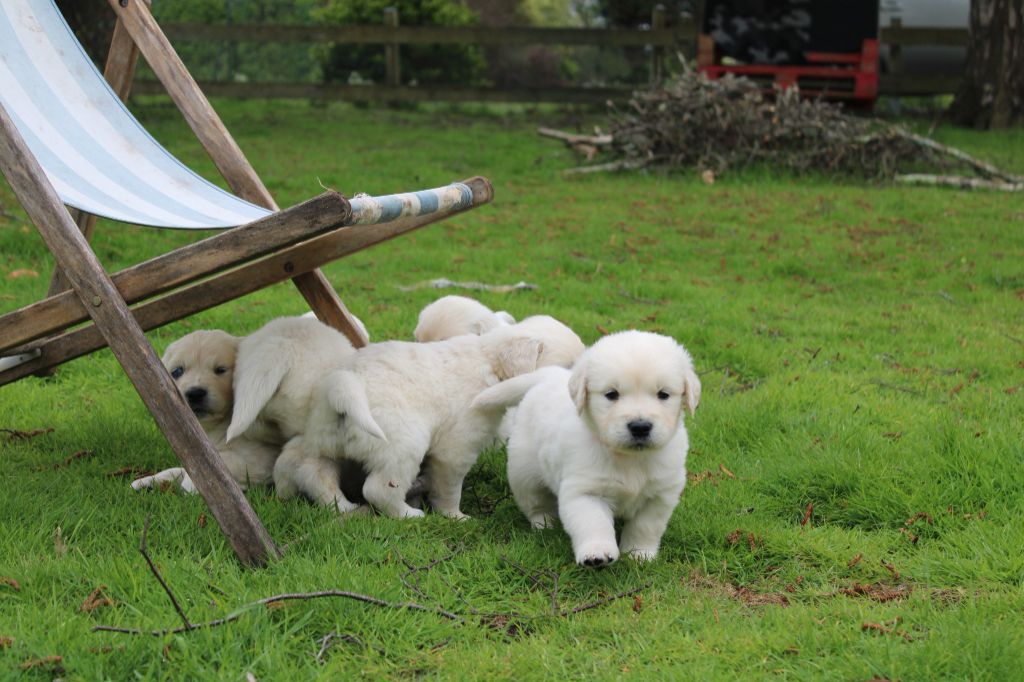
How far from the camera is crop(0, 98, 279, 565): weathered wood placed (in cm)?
A: 300

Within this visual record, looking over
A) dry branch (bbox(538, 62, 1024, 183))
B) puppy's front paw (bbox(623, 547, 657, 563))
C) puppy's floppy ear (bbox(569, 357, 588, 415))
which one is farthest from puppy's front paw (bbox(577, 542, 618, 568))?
dry branch (bbox(538, 62, 1024, 183))

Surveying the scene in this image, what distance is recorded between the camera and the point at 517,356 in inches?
153

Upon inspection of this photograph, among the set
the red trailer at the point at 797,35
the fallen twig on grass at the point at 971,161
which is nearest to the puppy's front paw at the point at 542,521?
the fallen twig on grass at the point at 971,161

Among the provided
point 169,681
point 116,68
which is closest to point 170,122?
point 116,68

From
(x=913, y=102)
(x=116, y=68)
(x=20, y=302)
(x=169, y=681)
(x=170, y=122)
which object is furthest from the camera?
(x=913, y=102)

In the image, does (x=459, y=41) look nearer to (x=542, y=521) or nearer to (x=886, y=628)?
(x=542, y=521)

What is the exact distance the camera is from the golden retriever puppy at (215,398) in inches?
148

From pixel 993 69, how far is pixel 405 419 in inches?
505

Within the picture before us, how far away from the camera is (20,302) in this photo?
19.9 ft

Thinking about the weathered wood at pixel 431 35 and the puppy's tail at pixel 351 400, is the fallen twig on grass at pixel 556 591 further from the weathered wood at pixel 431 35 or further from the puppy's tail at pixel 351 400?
the weathered wood at pixel 431 35

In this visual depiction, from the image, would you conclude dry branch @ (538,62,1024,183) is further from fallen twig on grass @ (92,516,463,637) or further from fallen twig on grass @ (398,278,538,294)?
fallen twig on grass @ (92,516,463,637)

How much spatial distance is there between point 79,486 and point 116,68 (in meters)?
1.89

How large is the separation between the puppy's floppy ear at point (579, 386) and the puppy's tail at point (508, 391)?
0.45m

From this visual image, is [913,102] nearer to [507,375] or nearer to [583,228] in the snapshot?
[583,228]
